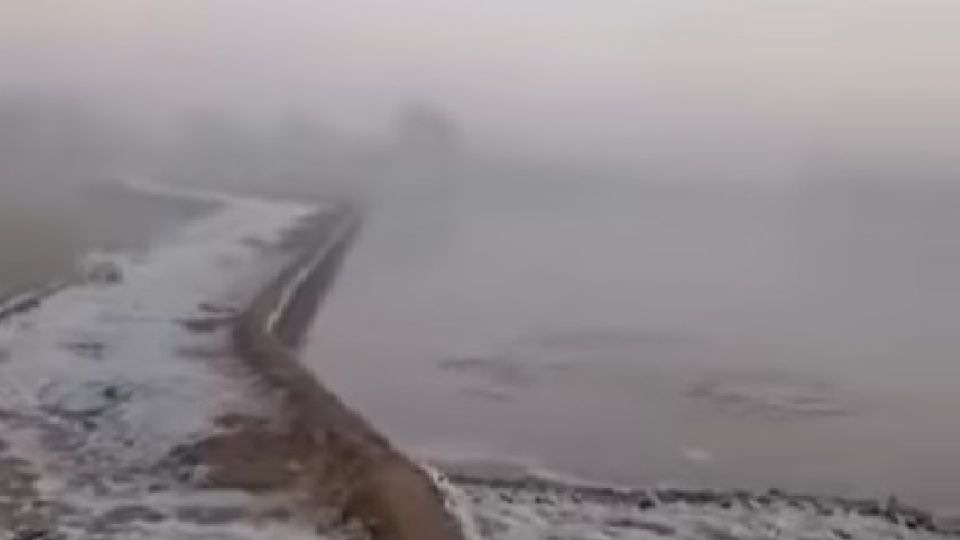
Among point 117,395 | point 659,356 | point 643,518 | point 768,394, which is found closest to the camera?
point 643,518

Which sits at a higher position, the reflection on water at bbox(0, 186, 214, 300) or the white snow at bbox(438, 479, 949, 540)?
the white snow at bbox(438, 479, 949, 540)

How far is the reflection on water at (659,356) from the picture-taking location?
47.2 feet

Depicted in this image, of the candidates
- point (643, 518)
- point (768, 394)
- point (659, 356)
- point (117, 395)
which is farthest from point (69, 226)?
point (643, 518)

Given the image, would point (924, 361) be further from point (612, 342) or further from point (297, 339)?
point (297, 339)

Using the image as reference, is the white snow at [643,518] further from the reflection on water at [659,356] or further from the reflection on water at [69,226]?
the reflection on water at [69,226]

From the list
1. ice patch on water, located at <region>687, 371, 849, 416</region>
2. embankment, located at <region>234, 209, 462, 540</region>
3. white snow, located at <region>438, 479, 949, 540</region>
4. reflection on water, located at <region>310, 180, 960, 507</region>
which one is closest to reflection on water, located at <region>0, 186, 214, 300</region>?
reflection on water, located at <region>310, 180, 960, 507</region>

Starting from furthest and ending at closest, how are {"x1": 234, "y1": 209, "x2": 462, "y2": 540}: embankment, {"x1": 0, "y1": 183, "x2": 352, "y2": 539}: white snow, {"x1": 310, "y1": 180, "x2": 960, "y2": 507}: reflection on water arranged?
{"x1": 310, "y1": 180, "x2": 960, "y2": 507}: reflection on water < {"x1": 0, "y1": 183, "x2": 352, "y2": 539}: white snow < {"x1": 234, "y1": 209, "x2": 462, "y2": 540}: embankment

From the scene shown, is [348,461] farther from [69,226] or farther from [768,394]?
[69,226]

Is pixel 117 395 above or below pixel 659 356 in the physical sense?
above

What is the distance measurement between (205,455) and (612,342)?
→ 36.7ft

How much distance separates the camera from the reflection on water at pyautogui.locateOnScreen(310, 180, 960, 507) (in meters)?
14.4

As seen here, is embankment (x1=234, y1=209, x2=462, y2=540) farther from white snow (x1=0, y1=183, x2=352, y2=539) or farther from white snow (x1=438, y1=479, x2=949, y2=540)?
white snow (x1=438, y1=479, x2=949, y2=540)

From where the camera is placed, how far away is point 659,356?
20250 mm

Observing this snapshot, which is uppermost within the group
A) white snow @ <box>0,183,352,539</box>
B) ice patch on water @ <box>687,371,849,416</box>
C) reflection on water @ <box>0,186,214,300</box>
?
white snow @ <box>0,183,352,539</box>
